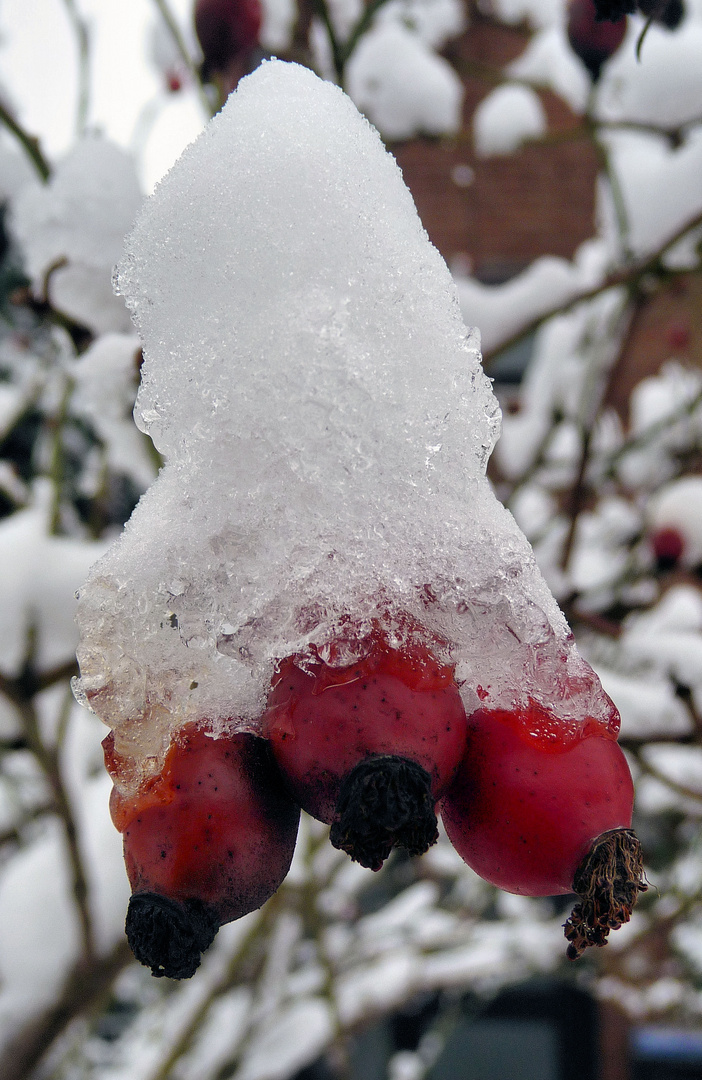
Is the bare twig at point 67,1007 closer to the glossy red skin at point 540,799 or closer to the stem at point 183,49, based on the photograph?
the glossy red skin at point 540,799

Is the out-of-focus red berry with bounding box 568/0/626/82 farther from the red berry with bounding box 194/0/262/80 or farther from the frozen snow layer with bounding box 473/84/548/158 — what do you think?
the frozen snow layer with bounding box 473/84/548/158

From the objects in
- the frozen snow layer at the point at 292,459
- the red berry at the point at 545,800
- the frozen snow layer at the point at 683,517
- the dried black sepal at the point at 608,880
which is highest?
the frozen snow layer at the point at 292,459

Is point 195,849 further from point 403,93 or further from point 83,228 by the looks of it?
point 403,93

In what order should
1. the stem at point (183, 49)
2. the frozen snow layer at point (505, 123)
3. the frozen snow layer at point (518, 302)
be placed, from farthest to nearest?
the frozen snow layer at point (505, 123), the frozen snow layer at point (518, 302), the stem at point (183, 49)

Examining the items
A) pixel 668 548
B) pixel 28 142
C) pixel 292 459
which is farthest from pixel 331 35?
pixel 668 548

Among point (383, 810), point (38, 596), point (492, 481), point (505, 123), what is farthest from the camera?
point (492, 481)

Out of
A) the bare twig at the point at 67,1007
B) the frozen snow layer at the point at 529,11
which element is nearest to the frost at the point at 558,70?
the frozen snow layer at the point at 529,11

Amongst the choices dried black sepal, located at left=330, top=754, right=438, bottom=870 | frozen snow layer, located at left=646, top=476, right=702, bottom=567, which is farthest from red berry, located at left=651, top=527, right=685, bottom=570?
dried black sepal, located at left=330, top=754, right=438, bottom=870
